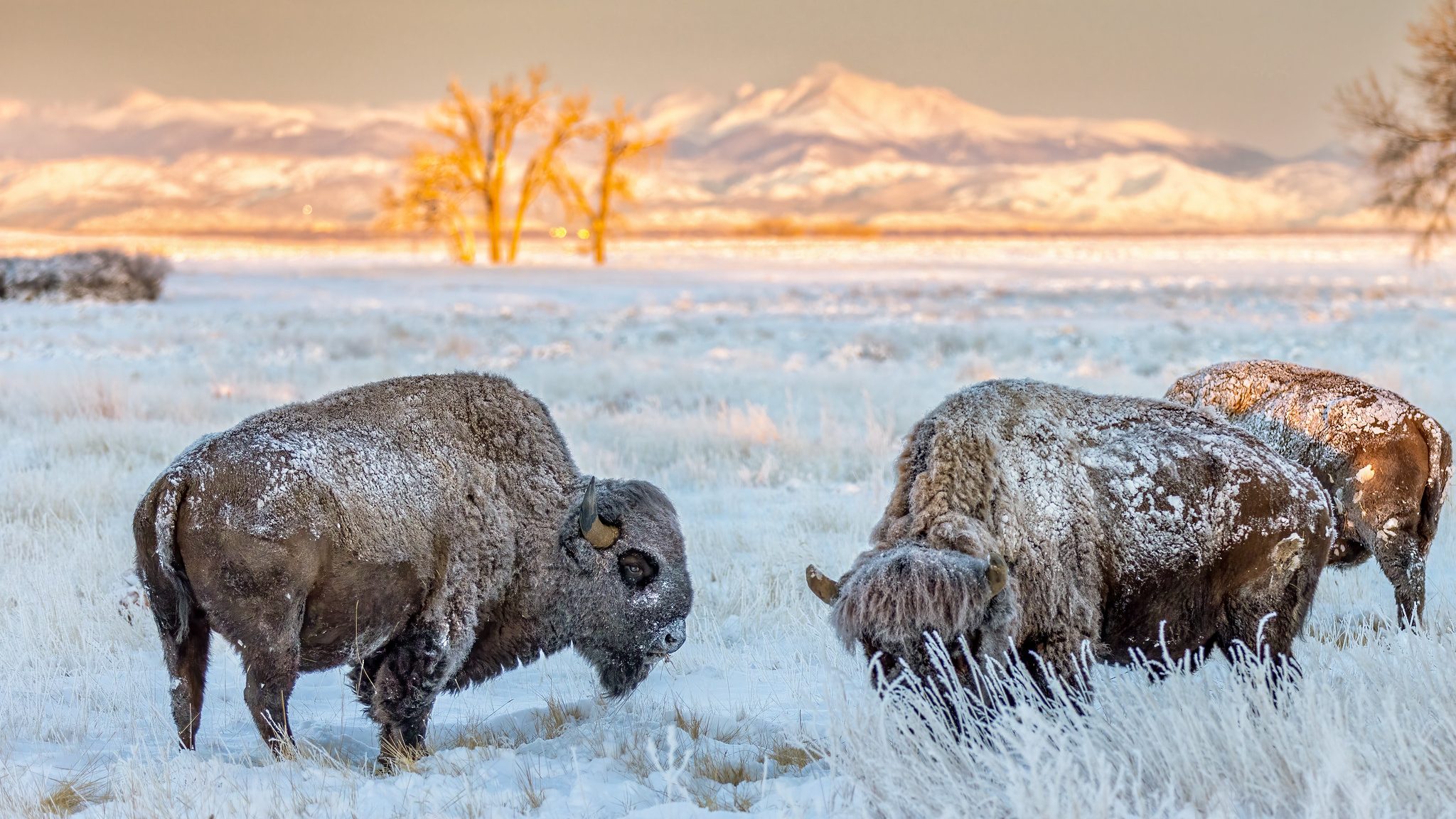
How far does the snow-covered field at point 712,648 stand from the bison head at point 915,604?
241 mm

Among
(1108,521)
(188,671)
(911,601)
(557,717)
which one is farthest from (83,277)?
(911,601)

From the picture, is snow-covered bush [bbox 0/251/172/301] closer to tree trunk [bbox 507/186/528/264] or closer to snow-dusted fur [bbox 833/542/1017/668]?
tree trunk [bbox 507/186/528/264]

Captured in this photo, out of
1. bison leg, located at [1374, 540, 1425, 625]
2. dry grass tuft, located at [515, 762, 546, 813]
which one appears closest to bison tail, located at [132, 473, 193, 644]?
dry grass tuft, located at [515, 762, 546, 813]

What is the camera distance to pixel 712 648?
6301 mm

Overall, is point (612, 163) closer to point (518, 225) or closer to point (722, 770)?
point (518, 225)

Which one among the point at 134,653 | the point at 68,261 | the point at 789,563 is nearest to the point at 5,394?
the point at 134,653

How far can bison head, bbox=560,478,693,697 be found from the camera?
16.6 feet

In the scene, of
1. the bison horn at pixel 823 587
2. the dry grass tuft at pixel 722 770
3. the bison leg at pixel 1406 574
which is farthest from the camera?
the bison leg at pixel 1406 574

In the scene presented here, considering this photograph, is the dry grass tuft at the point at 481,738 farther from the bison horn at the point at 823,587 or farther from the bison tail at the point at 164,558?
the bison horn at the point at 823,587

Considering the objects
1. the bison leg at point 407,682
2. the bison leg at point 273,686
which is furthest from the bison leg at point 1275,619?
the bison leg at point 273,686

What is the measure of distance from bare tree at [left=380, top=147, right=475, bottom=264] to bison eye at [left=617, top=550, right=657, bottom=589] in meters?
57.5

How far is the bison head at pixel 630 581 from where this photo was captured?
5066 millimetres

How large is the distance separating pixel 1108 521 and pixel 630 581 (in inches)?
77.9

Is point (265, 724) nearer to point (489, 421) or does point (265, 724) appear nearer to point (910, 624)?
point (489, 421)
